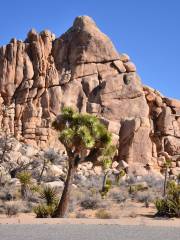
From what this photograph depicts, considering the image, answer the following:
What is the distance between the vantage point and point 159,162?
177 feet

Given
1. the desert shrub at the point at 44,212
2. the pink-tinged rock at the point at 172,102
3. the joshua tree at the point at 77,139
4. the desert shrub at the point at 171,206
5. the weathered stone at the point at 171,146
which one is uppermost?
the pink-tinged rock at the point at 172,102

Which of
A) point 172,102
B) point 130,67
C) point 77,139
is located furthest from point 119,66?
point 77,139

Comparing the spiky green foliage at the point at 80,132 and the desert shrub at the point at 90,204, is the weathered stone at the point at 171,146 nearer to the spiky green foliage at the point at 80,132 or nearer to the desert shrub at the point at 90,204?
the desert shrub at the point at 90,204

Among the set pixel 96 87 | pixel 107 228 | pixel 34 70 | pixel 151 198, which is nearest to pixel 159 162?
pixel 96 87

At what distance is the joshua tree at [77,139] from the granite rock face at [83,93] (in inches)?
1158

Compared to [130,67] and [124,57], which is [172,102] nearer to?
[130,67]

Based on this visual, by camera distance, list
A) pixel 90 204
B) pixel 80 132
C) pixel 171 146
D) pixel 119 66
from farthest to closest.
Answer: pixel 119 66 → pixel 171 146 → pixel 90 204 → pixel 80 132

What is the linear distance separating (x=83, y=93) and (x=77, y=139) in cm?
3402

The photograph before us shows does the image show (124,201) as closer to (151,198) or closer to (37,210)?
(151,198)

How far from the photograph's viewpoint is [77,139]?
20859 millimetres

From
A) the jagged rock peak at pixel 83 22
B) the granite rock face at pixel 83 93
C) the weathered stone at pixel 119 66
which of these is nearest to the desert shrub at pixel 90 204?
the granite rock face at pixel 83 93

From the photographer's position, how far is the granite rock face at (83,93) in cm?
5291

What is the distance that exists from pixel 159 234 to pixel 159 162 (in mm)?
40455

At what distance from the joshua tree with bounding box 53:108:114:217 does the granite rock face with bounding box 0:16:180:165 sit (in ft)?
96.5
